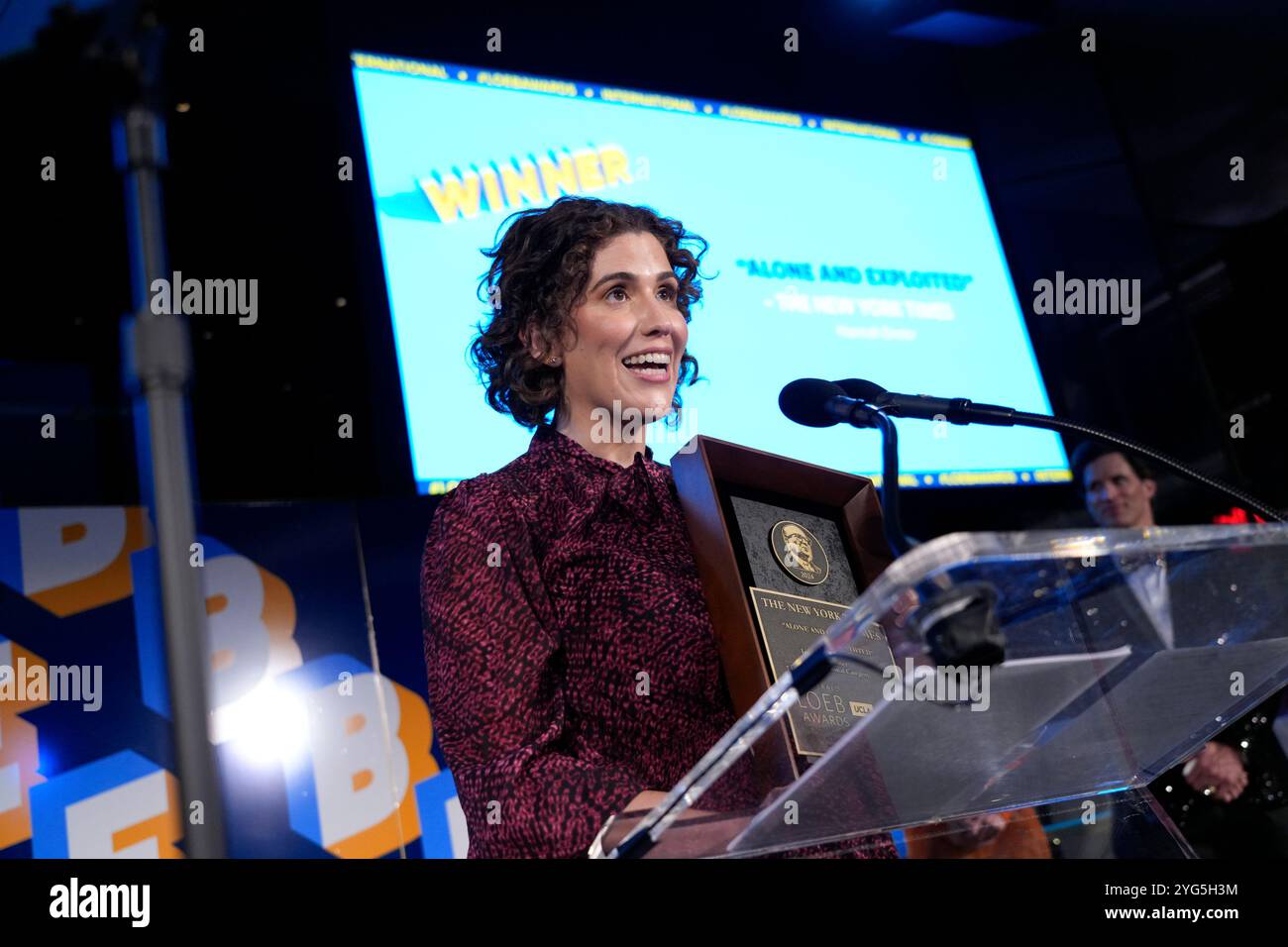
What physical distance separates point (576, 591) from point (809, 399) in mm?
345

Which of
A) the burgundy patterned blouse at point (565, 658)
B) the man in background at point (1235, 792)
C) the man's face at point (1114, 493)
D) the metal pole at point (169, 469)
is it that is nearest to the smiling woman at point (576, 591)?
the burgundy patterned blouse at point (565, 658)

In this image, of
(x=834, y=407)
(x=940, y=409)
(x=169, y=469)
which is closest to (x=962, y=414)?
(x=940, y=409)

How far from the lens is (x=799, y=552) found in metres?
1.50

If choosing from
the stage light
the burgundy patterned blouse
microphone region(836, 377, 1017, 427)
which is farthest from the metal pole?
the stage light

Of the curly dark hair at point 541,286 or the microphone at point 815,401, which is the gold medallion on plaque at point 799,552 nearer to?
the microphone at point 815,401

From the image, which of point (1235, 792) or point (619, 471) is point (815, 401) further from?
point (1235, 792)

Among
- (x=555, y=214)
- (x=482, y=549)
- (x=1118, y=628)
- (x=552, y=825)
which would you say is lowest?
(x=552, y=825)

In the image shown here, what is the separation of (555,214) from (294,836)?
4.27 ft

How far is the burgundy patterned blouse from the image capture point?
125cm

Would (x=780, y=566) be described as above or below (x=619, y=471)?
below

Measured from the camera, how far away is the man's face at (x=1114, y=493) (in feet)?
11.8

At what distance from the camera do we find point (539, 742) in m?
1.30

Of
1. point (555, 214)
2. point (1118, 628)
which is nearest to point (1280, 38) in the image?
point (555, 214)

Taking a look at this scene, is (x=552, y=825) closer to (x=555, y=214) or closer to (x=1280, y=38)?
(x=555, y=214)
